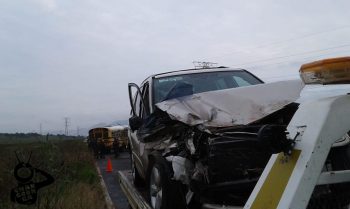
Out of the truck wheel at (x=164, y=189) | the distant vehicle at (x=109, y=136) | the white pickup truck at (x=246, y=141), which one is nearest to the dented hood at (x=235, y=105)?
the white pickup truck at (x=246, y=141)

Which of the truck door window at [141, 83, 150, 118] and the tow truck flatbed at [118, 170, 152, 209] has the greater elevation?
the truck door window at [141, 83, 150, 118]

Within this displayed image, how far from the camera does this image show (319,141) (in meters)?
1.99

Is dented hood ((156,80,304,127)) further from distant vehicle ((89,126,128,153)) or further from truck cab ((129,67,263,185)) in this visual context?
distant vehicle ((89,126,128,153))

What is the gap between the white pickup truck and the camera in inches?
79.5

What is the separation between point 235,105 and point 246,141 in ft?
4.02

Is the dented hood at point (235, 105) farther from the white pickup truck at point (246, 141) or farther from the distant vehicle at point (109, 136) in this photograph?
the distant vehicle at point (109, 136)

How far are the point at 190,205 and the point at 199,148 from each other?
557 millimetres

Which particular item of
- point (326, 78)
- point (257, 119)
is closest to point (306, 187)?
point (326, 78)

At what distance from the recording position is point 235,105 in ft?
13.5

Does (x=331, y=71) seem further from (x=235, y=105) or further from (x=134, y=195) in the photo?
(x=134, y=195)

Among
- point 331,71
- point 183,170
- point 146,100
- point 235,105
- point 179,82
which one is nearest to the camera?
point 331,71

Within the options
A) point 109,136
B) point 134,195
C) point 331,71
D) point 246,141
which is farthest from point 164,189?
point 109,136

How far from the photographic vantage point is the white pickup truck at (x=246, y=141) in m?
2.02

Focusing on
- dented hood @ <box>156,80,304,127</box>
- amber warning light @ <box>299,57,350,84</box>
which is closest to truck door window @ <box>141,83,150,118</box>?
dented hood @ <box>156,80,304,127</box>
